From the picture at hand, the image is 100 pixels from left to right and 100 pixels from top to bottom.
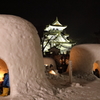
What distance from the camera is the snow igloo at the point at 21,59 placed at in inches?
183

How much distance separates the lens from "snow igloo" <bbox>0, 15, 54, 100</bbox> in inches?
183

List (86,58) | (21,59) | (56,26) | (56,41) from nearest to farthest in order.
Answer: (21,59) < (86,58) < (56,41) < (56,26)

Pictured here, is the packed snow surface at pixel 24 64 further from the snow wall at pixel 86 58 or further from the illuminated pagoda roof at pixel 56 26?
the illuminated pagoda roof at pixel 56 26

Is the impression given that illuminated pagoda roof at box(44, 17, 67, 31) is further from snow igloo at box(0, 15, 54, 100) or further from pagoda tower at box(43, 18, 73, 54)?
snow igloo at box(0, 15, 54, 100)

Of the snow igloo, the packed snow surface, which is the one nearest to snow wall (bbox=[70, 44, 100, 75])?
the packed snow surface

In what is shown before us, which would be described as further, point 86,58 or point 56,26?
point 56,26

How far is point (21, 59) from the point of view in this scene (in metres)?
4.91

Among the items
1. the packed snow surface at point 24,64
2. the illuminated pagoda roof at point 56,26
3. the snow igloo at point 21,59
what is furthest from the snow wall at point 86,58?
the illuminated pagoda roof at point 56,26

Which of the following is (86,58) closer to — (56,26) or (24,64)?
(24,64)

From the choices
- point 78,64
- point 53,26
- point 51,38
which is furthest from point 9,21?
point 53,26

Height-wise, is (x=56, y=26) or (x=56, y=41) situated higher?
(x=56, y=26)

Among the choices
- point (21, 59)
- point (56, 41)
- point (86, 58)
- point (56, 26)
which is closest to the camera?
point (21, 59)

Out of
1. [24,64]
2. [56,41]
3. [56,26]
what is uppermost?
[56,26]

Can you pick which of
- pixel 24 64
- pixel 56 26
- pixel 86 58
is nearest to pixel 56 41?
pixel 56 26
